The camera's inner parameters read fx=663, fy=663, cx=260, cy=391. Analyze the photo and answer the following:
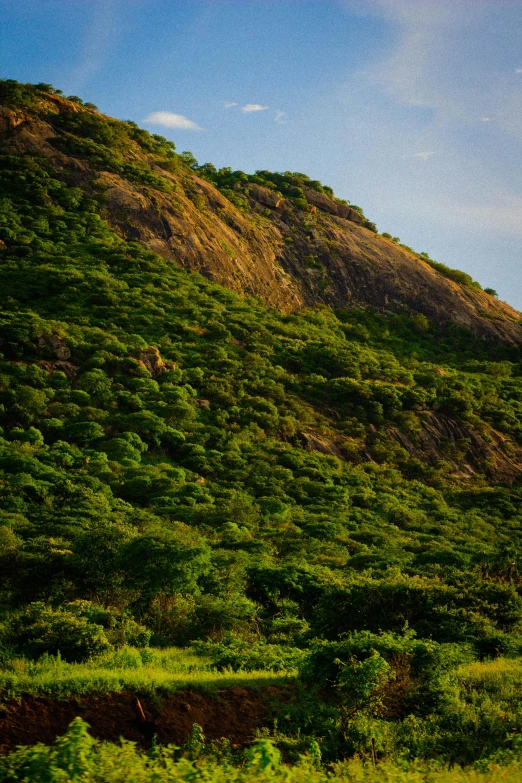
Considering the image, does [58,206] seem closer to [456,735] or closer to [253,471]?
[253,471]

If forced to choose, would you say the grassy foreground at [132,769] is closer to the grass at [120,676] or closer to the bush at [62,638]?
the grass at [120,676]

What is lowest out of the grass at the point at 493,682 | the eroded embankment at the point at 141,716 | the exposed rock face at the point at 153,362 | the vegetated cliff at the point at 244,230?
the eroded embankment at the point at 141,716

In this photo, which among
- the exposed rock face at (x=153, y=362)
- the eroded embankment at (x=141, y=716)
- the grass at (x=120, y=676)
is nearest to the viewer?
the eroded embankment at (x=141, y=716)

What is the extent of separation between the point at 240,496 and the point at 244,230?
5481 cm

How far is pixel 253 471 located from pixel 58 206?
1649 inches

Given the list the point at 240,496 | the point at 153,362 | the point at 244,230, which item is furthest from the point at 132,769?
the point at 244,230

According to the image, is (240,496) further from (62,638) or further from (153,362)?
(62,638)

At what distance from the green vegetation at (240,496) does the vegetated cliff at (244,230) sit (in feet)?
3.92

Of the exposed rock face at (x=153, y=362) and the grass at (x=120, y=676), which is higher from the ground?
the exposed rock face at (x=153, y=362)

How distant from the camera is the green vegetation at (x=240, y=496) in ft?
41.8

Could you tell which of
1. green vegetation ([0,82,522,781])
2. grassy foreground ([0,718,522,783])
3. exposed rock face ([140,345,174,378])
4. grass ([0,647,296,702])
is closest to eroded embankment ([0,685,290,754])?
grass ([0,647,296,702])

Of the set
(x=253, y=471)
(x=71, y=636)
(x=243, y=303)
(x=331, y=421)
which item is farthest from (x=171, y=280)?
(x=71, y=636)

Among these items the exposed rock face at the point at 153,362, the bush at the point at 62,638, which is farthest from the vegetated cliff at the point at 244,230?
the bush at the point at 62,638

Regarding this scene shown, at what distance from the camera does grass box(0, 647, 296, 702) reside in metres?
11.7
